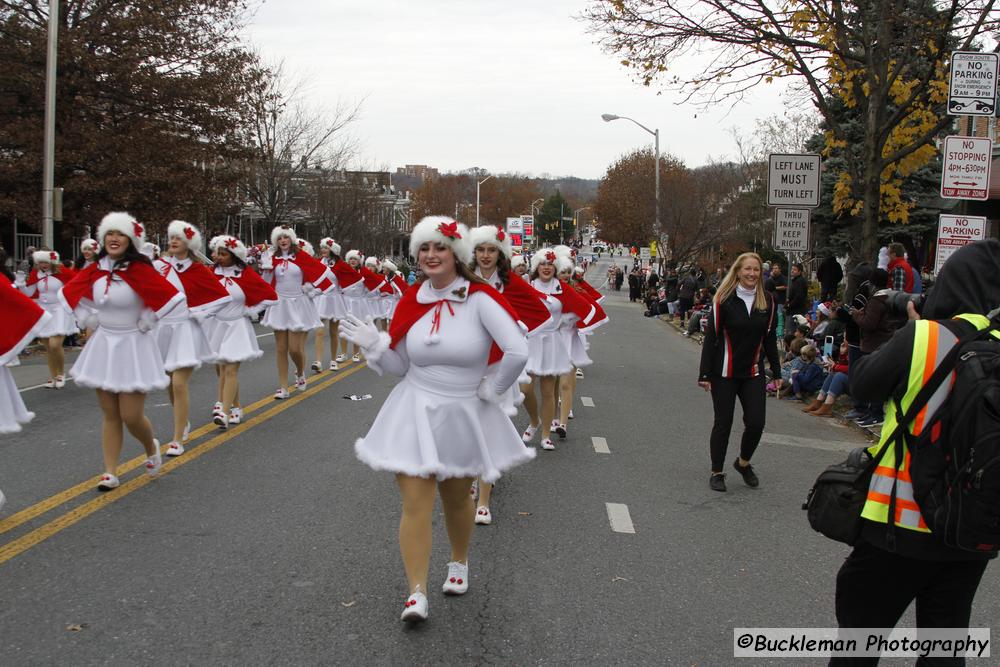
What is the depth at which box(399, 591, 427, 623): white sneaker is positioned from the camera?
164 inches

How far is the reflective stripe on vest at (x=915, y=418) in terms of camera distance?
2.84 m

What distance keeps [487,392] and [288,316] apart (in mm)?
7807

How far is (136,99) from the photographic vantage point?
25.6 meters

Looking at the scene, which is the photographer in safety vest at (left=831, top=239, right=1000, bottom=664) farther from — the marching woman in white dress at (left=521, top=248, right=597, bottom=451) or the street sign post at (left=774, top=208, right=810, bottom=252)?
the street sign post at (left=774, top=208, right=810, bottom=252)

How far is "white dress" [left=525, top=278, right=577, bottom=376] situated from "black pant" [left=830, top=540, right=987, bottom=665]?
556 cm

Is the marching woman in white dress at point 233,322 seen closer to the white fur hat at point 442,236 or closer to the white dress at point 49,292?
the white dress at point 49,292

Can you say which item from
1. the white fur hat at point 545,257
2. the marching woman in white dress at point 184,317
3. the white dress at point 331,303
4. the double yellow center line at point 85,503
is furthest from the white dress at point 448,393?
the white dress at point 331,303

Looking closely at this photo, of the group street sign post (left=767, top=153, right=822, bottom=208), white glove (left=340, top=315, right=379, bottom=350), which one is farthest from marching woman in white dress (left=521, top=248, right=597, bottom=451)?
street sign post (left=767, top=153, right=822, bottom=208)

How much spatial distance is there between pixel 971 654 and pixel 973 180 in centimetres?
630

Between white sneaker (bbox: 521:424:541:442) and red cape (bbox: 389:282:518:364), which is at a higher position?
red cape (bbox: 389:282:518:364)

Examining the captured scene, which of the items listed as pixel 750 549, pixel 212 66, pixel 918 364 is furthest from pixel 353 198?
pixel 918 364

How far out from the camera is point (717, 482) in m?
7.34

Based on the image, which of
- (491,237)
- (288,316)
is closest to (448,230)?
(491,237)

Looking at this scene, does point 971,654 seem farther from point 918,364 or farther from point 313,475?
point 313,475
